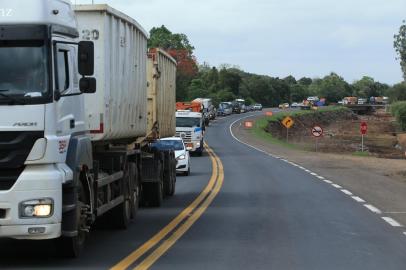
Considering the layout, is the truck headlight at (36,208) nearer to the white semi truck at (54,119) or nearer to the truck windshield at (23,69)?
the white semi truck at (54,119)

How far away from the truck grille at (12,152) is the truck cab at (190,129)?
117ft

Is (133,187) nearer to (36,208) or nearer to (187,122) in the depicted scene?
(36,208)

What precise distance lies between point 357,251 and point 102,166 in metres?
4.43

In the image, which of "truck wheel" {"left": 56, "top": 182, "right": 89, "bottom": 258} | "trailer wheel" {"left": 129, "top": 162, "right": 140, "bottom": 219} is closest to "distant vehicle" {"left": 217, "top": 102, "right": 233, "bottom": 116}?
"trailer wheel" {"left": 129, "top": 162, "right": 140, "bottom": 219}

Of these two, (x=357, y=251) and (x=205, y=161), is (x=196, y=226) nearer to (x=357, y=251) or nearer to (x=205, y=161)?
(x=357, y=251)

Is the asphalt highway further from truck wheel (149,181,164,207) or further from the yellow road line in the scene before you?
truck wheel (149,181,164,207)

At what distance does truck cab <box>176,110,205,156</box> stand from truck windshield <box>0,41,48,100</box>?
35.6 meters

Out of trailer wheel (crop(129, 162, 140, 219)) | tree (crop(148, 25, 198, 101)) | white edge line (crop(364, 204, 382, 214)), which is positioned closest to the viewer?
trailer wheel (crop(129, 162, 140, 219))

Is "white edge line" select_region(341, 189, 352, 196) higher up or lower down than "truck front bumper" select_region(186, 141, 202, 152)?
higher up

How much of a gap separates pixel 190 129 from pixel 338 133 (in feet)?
161

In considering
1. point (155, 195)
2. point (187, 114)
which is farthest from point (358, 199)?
point (187, 114)

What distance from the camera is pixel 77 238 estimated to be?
974cm

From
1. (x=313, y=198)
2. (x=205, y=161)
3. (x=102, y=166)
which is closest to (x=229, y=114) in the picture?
(x=205, y=161)

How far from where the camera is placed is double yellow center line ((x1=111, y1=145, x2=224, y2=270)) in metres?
9.44
